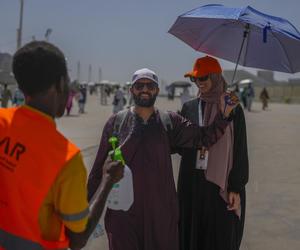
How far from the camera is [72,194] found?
6.98ft

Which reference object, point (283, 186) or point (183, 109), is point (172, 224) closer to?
point (183, 109)

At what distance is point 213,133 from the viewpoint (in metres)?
4.00

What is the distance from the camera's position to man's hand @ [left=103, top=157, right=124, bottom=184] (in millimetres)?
2504

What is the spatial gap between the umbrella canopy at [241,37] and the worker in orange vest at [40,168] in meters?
2.17

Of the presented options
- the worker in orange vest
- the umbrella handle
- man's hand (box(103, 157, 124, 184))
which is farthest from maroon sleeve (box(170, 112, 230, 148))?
the worker in orange vest

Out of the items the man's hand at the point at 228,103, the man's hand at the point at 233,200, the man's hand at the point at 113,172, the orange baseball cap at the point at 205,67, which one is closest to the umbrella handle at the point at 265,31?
the orange baseball cap at the point at 205,67

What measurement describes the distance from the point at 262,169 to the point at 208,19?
21.9 ft

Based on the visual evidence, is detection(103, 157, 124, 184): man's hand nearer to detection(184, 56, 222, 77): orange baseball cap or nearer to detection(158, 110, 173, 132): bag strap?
detection(158, 110, 173, 132): bag strap

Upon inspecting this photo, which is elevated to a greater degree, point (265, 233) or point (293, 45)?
point (293, 45)

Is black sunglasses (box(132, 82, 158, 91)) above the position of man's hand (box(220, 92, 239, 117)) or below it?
above

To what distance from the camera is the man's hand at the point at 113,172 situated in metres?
2.50

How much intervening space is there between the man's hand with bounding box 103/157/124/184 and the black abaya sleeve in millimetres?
1731

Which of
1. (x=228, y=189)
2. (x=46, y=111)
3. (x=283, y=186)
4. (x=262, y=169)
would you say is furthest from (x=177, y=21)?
(x=262, y=169)

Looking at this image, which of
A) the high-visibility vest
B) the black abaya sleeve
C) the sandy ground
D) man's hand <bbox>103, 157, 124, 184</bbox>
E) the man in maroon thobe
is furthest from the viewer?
the sandy ground
